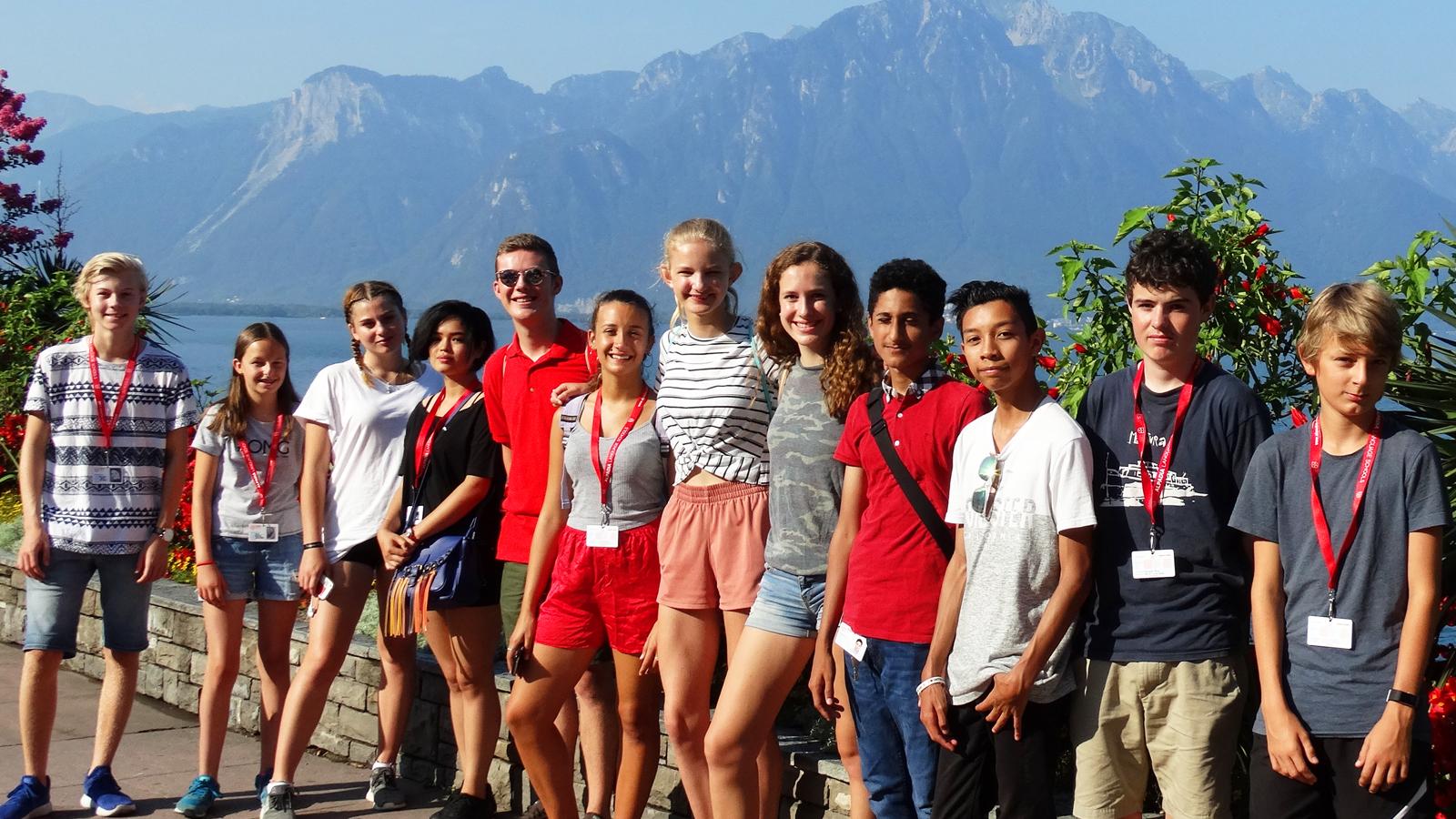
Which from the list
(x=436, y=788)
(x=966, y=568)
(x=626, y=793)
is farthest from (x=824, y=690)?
(x=436, y=788)

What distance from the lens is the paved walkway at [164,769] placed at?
5.46 meters

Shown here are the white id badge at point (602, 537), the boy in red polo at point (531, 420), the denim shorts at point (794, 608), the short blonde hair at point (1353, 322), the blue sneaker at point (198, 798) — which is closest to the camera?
the short blonde hair at point (1353, 322)

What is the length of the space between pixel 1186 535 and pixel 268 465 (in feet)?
11.0

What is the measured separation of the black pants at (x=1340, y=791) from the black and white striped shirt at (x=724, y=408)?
154cm

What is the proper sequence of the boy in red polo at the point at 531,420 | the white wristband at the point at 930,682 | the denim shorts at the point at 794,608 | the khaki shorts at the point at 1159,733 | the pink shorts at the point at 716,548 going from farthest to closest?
Answer: the boy in red polo at the point at 531,420, the pink shorts at the point at 716,548, the denim shorts at the point at 794,608, the white wristband at the point at 930,682, the khaki shorts at the point at 1159,733

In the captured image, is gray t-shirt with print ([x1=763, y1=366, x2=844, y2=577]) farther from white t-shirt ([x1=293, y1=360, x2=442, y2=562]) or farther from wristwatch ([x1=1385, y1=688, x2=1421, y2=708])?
white t-shirt ([x1=293, y1=360, x2=442, y2=562])

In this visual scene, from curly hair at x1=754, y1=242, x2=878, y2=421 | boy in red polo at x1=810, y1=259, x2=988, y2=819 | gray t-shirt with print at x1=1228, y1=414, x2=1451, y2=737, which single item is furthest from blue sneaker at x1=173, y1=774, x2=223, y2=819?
gray t-shirt with print at x1=1228, y1=414, x2=1451, y2=737

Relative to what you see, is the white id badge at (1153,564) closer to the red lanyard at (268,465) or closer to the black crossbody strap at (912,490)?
the black crossbody strap at (912,490)

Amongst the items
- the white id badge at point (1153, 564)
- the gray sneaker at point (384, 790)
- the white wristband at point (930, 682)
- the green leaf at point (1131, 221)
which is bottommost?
the gray sneaker at point (384, 790)

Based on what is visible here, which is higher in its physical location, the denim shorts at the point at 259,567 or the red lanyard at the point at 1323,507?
the red lanyard at the point at 1323,507

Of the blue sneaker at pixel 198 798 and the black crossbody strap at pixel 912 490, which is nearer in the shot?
the black crossbody strap at pixel 912 490

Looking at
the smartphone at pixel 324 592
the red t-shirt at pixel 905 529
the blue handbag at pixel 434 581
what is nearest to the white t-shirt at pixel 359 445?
the smartphone at pixel 324 592

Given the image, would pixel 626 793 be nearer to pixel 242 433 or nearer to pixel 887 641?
pixel 887 641

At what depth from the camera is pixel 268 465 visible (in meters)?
5.45
